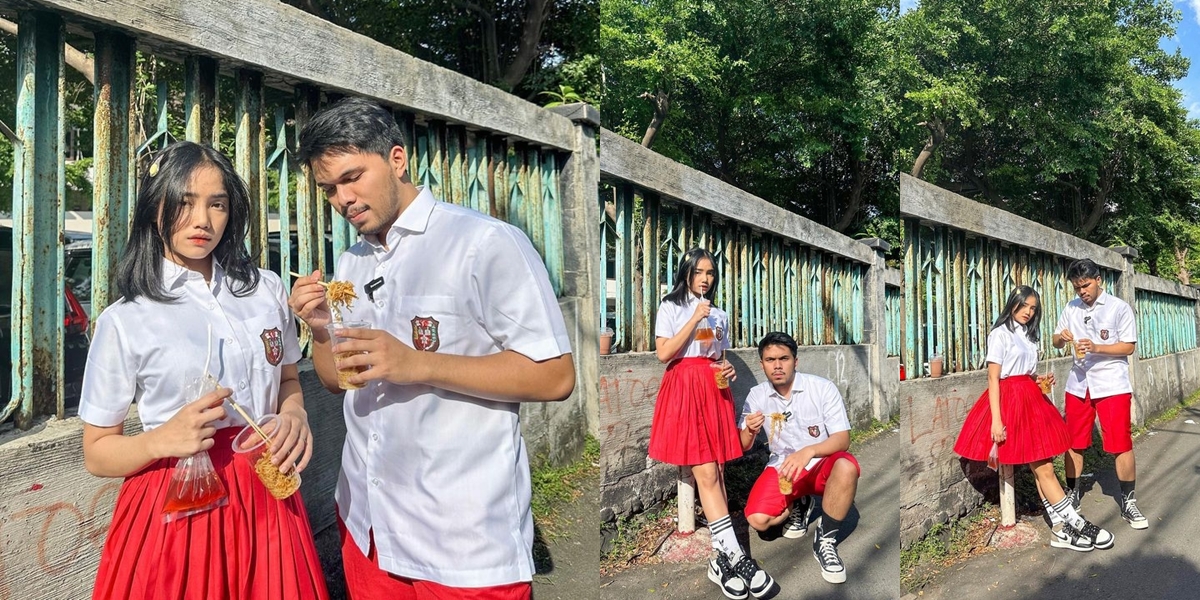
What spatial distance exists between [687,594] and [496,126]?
1598mm

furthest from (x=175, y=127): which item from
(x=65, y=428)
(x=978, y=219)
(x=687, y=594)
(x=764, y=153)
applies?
(x=978, y=219)

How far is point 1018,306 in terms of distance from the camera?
1.56 metres

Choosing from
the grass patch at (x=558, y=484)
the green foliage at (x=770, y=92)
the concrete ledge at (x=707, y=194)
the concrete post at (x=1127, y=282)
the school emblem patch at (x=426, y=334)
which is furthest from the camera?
the grass patch at (x=558, y=484)

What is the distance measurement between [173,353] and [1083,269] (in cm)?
184

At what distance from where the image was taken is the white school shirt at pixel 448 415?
52.6 inches

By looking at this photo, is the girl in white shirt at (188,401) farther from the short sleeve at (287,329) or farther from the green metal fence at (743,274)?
the green metal fence at (743,274)

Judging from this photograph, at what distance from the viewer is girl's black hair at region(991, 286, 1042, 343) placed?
155 centimetres

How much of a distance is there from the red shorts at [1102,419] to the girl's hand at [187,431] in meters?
1.78

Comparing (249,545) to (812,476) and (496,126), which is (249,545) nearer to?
(812,476)

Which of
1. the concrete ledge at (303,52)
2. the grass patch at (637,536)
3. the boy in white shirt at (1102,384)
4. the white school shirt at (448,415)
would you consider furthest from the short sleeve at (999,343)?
the concrete ledge at (303,52)

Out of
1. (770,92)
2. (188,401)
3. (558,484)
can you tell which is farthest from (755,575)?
(558,484)

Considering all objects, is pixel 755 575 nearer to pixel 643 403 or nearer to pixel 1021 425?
pixel 643 403

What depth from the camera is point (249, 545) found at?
136 centimetres

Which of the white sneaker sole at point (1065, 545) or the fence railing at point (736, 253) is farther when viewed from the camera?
the white sneaker sole at point (1065, 545)
